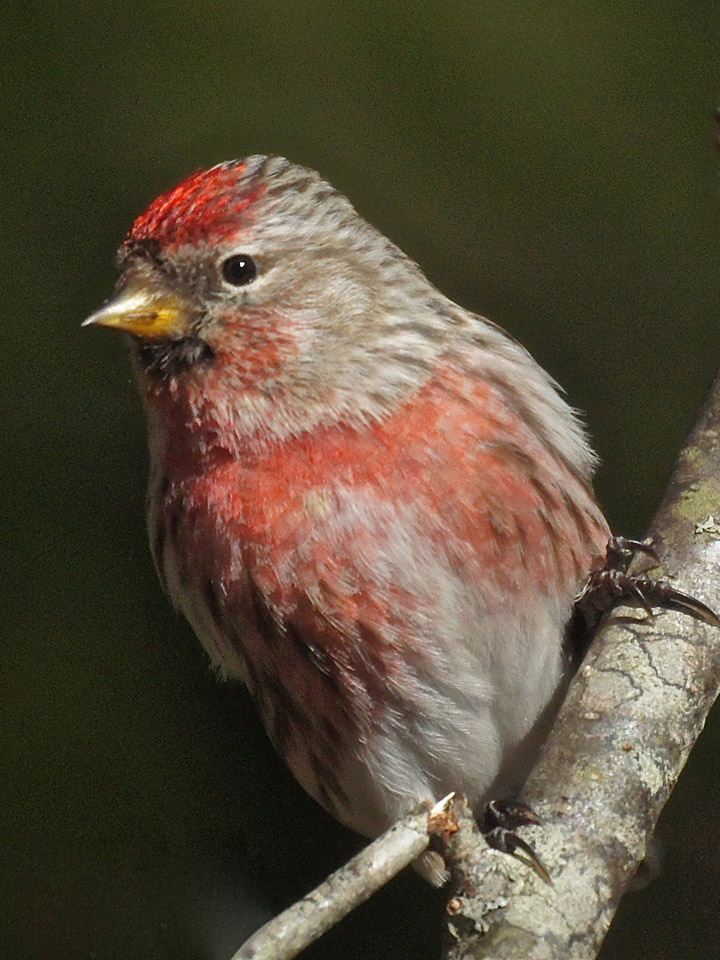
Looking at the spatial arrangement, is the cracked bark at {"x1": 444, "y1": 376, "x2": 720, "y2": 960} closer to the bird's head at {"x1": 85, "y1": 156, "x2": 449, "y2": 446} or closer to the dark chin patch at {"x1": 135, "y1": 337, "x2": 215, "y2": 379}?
the bird's head at {"x1": 85, "y1": 156, "x2": 449, "y2": 446}

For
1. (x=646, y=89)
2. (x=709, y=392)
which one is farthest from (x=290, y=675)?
(x=646, y=89)

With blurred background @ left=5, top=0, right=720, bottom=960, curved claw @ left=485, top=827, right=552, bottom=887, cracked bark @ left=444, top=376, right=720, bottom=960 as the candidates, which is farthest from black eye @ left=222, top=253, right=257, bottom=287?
curved claw @ left=485, top=827, right=552, bottom=887

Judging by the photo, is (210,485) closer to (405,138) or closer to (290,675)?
(290,675)

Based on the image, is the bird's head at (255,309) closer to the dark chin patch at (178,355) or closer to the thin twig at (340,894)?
the dark chin patch at (178,355)

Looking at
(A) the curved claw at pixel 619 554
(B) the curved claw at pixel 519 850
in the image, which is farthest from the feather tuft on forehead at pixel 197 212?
(B) the curved claw at pixel 519 850

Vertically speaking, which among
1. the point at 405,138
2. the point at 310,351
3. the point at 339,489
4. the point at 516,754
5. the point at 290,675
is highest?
the point at 405,138

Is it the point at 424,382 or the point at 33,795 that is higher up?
the point at 424,382
